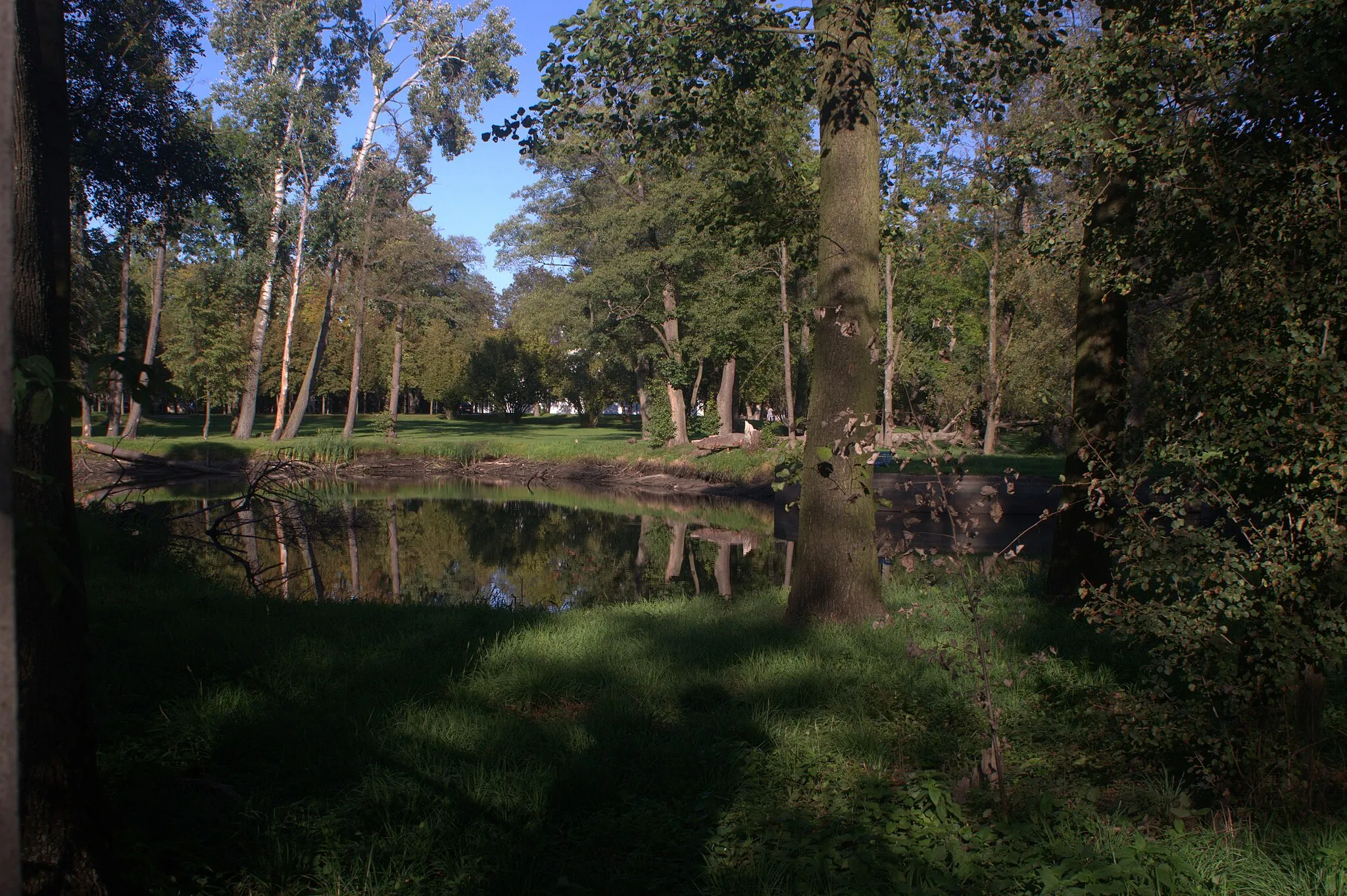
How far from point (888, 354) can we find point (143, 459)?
57.9 ft

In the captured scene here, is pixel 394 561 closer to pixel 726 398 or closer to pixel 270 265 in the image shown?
pixel 726 398

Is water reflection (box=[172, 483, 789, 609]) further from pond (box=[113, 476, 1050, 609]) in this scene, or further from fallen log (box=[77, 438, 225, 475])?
fallen log (box=[77, 438, 225, 475])

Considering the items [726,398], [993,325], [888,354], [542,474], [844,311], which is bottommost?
[542,474]

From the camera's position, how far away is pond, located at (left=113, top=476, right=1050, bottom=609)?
1241 centimetres

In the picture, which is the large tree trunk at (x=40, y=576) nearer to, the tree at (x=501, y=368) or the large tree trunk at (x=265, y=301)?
the large tree trunk at (x=265, y=301)

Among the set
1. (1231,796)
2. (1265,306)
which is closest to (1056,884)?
(1231,796)

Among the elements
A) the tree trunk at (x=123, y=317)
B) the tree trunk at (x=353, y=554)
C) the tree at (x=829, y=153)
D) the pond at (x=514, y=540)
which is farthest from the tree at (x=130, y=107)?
the tree at (x=829, y=153)

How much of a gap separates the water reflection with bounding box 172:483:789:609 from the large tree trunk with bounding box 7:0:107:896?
6.96m

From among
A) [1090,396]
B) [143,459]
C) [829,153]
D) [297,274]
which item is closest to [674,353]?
[297,274]

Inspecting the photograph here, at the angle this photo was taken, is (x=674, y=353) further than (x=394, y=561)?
Yes

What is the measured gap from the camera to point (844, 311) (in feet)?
22.8

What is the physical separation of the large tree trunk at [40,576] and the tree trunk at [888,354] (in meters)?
3.50

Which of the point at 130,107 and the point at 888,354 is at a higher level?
the point at 130,107

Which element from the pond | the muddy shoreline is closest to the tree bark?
the pond
